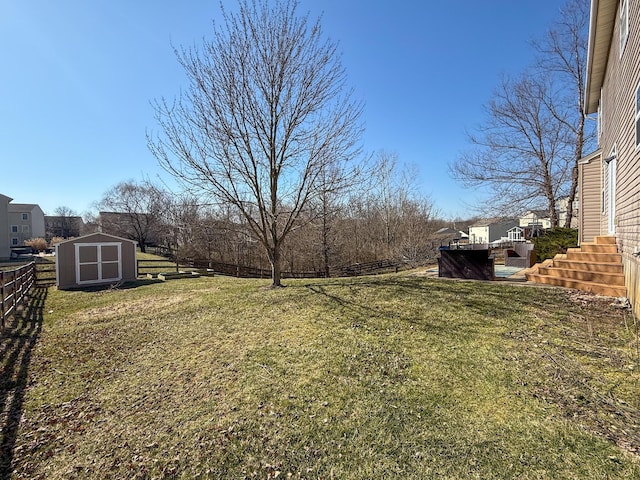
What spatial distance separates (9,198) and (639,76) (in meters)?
46.6

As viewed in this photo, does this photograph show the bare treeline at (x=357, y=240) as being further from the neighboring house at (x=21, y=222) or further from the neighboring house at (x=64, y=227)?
the neighboring house at (x=64, y=227)

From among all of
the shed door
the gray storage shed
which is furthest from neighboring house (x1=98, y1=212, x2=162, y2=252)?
the shed door

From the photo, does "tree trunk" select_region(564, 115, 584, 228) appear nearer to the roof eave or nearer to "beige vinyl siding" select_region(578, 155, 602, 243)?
the roof eave

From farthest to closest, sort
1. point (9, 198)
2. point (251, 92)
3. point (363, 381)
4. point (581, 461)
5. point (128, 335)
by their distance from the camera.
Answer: point (9, 198) < point (251, 92) < point (128, 335) < point (363, 381) < point (581, 461)

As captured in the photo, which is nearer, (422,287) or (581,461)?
(581,461)

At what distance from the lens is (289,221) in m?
8.84

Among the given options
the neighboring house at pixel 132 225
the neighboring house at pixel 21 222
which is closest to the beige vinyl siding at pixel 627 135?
the neighboring house at pixel 132 225

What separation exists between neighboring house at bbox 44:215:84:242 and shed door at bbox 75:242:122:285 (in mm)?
58241

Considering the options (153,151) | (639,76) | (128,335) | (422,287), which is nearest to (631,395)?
(422,287)

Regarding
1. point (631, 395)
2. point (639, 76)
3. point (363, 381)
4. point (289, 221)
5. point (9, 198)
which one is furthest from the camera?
point (9, 198)

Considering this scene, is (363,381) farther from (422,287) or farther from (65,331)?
(65,331)

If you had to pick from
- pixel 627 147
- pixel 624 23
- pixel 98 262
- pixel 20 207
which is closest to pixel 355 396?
pixel 627 147

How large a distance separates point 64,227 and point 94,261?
61557 mm

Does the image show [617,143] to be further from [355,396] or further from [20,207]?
[20,207]
